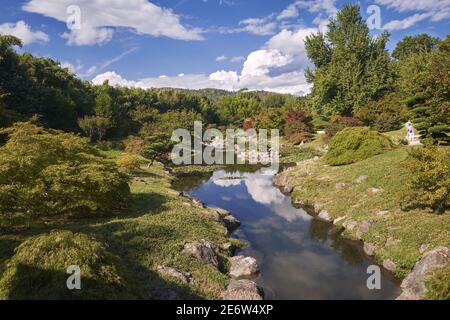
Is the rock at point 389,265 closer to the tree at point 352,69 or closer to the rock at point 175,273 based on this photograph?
the rock at point 175,273

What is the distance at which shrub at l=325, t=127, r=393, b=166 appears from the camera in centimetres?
3131

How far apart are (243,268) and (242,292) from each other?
271 cm

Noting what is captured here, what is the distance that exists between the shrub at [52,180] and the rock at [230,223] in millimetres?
6212

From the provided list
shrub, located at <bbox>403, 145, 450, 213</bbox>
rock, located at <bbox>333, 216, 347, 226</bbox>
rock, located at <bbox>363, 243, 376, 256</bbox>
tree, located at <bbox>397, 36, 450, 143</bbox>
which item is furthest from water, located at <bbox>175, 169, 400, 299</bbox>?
Result: tree, located at <bbox>397, 36, 450, 143</bbox>

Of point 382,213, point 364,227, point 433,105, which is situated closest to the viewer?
point 364,227

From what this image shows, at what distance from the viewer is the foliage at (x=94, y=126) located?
53562mm

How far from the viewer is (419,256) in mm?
14906

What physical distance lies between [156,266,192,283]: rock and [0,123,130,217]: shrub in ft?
23.2

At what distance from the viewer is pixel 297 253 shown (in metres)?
18.2

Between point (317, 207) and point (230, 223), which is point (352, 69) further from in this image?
point (230, 223)

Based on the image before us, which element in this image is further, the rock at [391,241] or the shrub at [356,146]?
the shrub at [356,146]

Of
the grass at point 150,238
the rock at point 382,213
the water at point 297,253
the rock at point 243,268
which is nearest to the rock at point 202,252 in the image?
the grass at point 150,238

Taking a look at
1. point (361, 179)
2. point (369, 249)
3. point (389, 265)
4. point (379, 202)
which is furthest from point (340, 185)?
point (389, 265)

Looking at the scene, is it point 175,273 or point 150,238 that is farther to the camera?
point 150,238
